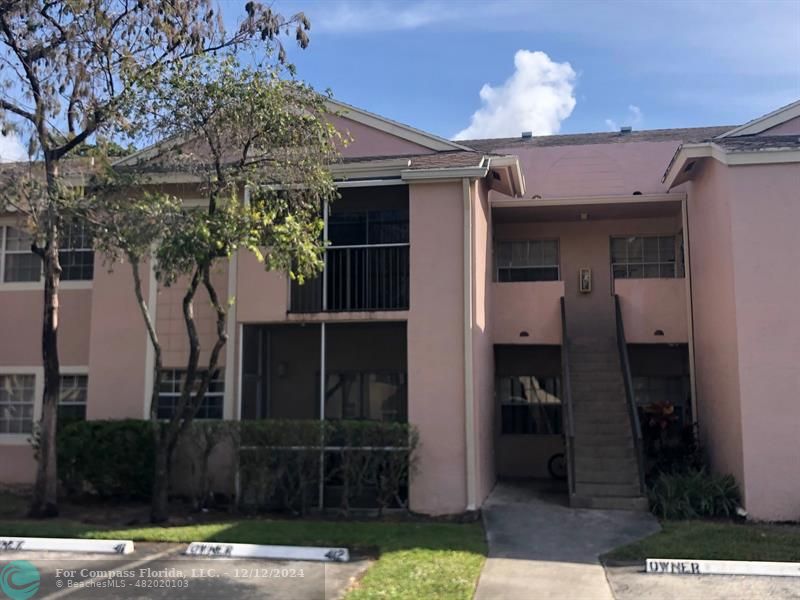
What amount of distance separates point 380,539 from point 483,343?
436cm

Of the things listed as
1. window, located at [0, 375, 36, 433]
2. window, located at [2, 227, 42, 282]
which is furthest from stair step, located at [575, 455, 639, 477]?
window, located at [2, 227, 42, 282]

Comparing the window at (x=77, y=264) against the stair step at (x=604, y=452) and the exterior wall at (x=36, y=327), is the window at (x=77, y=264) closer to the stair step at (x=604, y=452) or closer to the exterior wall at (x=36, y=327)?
the exterior wall at (x=36, y=327)

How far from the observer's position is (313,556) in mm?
8805

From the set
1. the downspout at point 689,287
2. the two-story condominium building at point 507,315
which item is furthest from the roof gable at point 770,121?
the downspout at point 689,287

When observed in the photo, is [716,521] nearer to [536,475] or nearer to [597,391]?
[597,391]

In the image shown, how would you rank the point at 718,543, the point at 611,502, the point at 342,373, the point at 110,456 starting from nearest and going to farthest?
the point at 718,543
the point at 611,502
the point at 110,456
the point at 342,373

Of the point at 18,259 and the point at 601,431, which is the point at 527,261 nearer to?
the point at 601,431

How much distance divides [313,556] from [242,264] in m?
5.35

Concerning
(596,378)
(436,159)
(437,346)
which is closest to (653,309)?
(596,378)

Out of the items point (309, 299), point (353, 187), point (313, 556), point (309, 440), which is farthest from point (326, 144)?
point (313, 556)

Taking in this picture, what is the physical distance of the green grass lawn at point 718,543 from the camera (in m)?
8.60

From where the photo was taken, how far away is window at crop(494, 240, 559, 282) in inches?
618

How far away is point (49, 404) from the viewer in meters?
11.3

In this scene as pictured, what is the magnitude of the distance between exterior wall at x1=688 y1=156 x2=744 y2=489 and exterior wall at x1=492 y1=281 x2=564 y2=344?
252 cm
